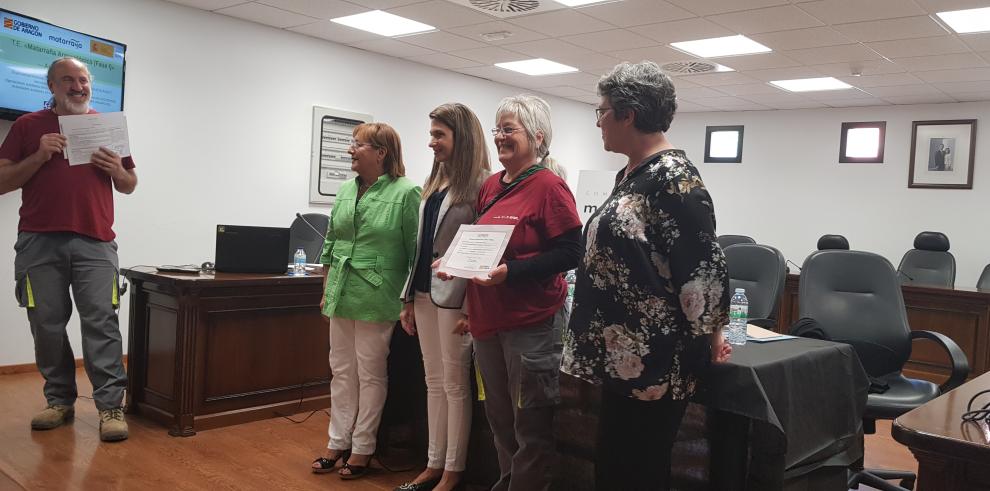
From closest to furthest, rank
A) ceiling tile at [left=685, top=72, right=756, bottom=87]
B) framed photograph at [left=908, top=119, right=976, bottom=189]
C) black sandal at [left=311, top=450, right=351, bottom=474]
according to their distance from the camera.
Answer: black sandal at [left=311, top=450, right=351, bottom=474], ceiling tile at [left=685, top=72, right=756, bottom=87], framed photograph at [left=908, top=119, right=976, bottom=189]

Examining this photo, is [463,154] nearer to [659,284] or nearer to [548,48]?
[659,284]

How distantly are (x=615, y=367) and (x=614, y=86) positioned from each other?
0.62 metres

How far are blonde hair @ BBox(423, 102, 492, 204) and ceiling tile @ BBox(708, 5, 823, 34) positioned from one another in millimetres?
3199

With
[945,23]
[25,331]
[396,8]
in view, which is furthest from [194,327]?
[945,23]

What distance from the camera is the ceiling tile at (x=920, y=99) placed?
7.80m

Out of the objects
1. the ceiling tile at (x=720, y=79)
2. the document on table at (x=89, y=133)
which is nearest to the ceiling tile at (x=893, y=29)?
the ceiling tile at (x=720, y=79)

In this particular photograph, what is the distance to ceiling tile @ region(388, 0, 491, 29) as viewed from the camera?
17.6 ft

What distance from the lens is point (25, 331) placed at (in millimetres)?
4918

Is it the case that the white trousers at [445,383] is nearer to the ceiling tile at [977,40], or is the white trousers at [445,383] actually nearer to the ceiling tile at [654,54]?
the ceiling tile at [654,54]

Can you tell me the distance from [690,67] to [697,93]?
1.47 meters

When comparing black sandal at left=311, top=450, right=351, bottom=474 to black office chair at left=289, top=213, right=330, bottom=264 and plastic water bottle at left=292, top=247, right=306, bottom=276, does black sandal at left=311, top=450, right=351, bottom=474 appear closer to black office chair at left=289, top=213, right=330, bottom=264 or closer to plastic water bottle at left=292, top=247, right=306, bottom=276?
plastic water bottle at left=292, top=247, right=306, bottom=276

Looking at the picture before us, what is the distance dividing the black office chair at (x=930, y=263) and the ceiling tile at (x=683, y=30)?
2.76m

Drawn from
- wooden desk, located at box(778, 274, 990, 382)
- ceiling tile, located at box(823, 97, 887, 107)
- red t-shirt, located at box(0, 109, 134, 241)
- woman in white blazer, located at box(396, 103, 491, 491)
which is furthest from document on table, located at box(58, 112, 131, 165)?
ceiling tile, located at box(823, 97, 887, 107)

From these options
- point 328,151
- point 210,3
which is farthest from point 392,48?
point 210,3
